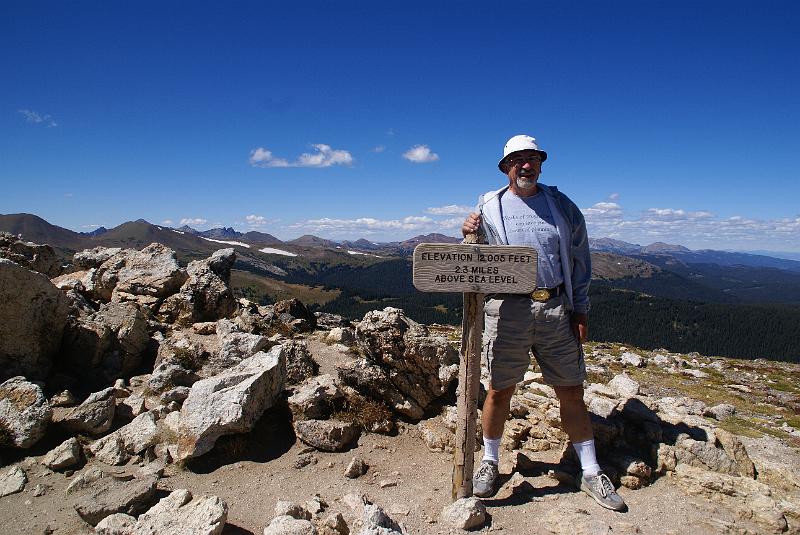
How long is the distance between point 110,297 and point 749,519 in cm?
1980

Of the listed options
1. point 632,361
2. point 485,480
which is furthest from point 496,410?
point 632,361

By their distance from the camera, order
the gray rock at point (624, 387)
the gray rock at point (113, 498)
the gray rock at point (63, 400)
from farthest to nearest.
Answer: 1. the gray rock at point (624, 387)
2. the gray rock at point (63, 400)
3. the gray rock at point (113, 498)

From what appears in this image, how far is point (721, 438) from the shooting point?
7.92 metres

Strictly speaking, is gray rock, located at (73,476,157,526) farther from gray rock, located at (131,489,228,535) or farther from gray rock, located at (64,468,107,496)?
gray rock, located at (131,489,228,535)

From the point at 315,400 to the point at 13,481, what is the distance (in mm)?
5005

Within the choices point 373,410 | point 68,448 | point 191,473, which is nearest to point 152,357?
point 68,448

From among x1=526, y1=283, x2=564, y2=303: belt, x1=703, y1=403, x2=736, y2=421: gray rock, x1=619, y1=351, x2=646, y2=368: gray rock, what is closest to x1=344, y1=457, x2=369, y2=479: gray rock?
x1=526, y1=283, x2=564, y2=303: belt

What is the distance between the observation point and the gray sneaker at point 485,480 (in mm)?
6711

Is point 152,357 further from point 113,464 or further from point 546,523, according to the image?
point 546,523

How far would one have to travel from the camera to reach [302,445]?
847cm

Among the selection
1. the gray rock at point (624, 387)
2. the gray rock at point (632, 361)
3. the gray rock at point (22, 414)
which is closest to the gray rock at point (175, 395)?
the gray rock at point (22, 414)

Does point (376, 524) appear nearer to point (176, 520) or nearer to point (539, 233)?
point (176, 520)

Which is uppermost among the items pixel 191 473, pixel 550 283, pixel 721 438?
pixel 550 283

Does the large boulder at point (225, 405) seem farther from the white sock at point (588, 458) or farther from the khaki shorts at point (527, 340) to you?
the white sock at point (588, 458)
